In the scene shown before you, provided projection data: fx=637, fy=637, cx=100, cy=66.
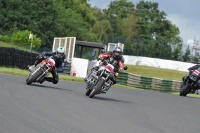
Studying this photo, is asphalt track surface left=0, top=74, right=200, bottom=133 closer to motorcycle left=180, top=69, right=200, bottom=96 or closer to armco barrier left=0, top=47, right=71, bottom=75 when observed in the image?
motorcycle left=180, top=69, right=200, bottom=96

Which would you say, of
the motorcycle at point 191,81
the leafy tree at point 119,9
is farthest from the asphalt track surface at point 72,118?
the leafy tree at point 119,9

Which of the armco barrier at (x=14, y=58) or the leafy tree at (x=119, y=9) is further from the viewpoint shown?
the leafy tree at (x=119, y=9)

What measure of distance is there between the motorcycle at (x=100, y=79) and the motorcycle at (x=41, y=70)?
1.84 metres

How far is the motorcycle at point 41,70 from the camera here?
17788mm

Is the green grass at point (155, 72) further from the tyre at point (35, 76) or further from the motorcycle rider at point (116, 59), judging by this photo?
the motorcycle rider at point (116, 59)

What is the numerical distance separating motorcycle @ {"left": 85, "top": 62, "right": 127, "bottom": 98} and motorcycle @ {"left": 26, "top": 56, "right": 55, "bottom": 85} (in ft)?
6.03

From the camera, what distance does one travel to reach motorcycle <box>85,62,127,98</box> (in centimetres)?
1614

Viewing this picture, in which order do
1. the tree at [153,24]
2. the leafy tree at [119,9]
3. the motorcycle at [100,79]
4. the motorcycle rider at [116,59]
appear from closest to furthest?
the motorcycle at [100,79] → the motorcycle rider at [116,59] → the tree at [153,24] → the leafy tree at [119,9]

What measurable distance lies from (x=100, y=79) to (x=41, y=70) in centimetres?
240

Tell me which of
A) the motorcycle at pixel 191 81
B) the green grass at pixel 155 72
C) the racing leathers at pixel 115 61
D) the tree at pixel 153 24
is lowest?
the green grass at pixel 155 72

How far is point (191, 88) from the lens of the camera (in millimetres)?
25641

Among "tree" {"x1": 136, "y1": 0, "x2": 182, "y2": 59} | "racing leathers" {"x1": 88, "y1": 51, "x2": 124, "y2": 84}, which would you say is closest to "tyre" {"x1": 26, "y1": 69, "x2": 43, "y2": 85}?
"racing leathers" {"x1": 88, "y1": 51, "x2": 124, "y2": 84}

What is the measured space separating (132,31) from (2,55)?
10836cm

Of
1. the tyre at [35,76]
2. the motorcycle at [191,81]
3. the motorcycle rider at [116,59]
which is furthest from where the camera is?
the motorcycle at [191,81]
